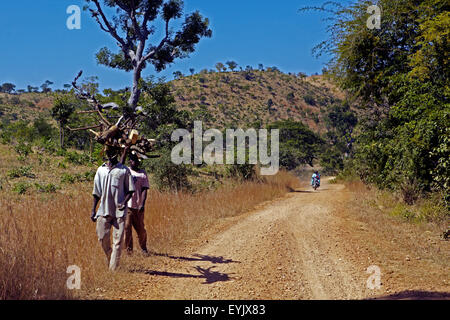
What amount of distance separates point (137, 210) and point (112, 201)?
1054 mm

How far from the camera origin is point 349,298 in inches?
188

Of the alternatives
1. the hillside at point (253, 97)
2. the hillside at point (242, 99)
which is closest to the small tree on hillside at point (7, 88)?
the hillside at point (242, 99)

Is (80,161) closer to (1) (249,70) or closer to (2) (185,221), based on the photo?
(2) (185,221)

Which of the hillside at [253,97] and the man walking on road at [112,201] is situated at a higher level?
the hillside at [253,97]

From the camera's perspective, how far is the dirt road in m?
5.07

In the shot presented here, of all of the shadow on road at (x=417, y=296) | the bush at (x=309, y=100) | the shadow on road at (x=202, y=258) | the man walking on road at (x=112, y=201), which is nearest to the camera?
the shadow on road at (x=417, y=296)

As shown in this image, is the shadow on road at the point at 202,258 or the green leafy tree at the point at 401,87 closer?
the shadow on road at the point at 202,258

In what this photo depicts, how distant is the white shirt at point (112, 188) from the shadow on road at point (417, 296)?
3790mm

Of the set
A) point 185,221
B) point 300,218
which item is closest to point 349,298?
point 185,221

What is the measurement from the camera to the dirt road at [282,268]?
507 cm

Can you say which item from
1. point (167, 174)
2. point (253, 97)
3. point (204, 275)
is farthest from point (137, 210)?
→ point (253, 97)

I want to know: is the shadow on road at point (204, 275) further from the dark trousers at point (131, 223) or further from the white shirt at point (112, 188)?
the white shirt at point (112, 188)

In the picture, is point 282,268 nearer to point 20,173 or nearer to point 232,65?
point 20,173

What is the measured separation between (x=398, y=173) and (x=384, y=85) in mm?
3994
